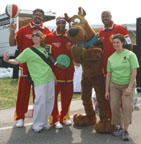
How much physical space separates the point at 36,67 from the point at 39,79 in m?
0.21

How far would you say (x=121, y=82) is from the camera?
396 centimetres

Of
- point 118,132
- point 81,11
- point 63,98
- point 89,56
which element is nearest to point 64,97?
point 63,98

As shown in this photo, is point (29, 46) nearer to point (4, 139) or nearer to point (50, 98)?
point (50, 98)

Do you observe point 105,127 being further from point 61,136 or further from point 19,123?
point 19,123

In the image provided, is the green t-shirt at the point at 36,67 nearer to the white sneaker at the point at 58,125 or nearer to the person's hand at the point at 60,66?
the person's hand at the point at 60,66

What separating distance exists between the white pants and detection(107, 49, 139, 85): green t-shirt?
43.9 inches

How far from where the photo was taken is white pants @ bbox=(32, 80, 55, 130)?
170 inches

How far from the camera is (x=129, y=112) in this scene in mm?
3910

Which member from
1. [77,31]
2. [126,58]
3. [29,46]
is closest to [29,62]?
[29,46]

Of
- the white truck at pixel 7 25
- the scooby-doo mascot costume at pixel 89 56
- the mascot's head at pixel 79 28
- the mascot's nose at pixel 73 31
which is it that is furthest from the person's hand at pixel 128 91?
the white truck at pixel 7 25

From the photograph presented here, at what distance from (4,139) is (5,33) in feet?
40.9

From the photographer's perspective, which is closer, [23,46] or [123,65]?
[123,65]

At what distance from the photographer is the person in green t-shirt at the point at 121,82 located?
390 cm

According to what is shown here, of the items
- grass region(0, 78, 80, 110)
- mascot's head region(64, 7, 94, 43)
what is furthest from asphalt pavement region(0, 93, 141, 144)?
grass region(0, 78, 80, 110)
